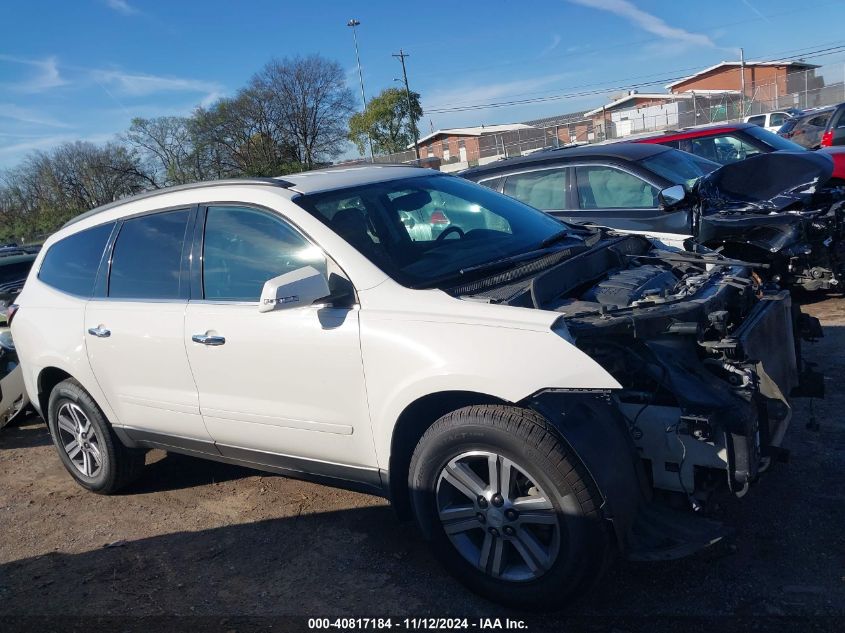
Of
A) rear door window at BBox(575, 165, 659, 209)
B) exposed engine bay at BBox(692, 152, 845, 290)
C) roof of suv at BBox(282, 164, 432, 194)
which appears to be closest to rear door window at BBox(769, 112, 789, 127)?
exposed engine bay at BBox(692, 152, 845, 290)

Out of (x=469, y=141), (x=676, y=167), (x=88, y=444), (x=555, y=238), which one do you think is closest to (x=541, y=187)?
(x=676, y=167)

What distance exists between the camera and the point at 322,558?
12.0ft

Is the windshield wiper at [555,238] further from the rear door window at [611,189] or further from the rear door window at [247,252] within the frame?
the rear door window at [611,189]

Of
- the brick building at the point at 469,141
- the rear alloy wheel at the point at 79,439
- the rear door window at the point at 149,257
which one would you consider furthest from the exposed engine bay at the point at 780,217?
the brick building at the point at 469,141

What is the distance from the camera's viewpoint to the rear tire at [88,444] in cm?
459

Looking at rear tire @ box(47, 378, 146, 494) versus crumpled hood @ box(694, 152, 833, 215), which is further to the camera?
crumpled hood @ box(694, 152, 833, 215)

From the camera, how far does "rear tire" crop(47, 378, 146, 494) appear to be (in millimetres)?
4586

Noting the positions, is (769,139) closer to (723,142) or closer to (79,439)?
(723,142)

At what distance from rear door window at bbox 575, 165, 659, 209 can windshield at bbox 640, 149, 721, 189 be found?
0.21m

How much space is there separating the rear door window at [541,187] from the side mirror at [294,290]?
4233 mm

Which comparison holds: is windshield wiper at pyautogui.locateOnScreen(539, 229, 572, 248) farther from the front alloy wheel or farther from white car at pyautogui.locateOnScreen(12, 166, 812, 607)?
the front alloy wheel

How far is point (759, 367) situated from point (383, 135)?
6122cm

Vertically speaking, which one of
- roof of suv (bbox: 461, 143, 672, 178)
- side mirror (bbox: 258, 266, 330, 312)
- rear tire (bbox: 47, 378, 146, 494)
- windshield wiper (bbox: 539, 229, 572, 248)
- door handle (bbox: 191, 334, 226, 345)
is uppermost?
roof of suv (bbox: 461, 143, 672, 178)

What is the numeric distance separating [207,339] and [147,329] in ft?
1.73
